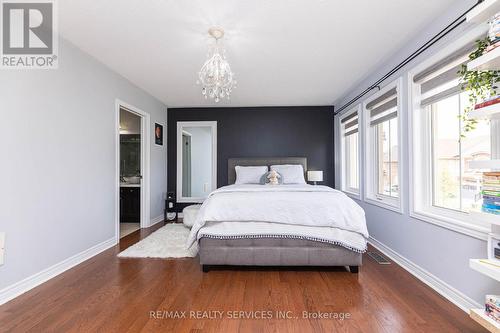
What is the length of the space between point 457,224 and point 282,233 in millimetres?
1384

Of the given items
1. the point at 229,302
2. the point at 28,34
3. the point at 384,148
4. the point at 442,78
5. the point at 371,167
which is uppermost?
the point at 28,34

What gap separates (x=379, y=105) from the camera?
3.18 m

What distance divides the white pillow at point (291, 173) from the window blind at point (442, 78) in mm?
2445

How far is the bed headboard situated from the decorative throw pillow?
1.72ft

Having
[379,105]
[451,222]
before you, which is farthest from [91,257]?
[379,105]

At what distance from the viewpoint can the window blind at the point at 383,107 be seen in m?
2.81

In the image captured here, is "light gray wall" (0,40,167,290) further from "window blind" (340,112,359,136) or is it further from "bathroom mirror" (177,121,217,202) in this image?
"window blind" (340,112,359,136)

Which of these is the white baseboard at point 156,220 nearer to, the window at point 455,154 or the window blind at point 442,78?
the window at point 455,154

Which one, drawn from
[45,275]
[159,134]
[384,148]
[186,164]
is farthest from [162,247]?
[384,148]

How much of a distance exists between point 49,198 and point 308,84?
3.59m

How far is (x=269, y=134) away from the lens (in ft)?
16.9

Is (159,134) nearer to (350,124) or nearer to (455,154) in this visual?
(350,124)

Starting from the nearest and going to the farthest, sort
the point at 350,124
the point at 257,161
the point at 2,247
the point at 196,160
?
the point at 2,247 → the point at 350,124 → the point at 257,161 → the point at 196,160

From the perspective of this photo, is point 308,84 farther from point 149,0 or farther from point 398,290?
point 398,290
